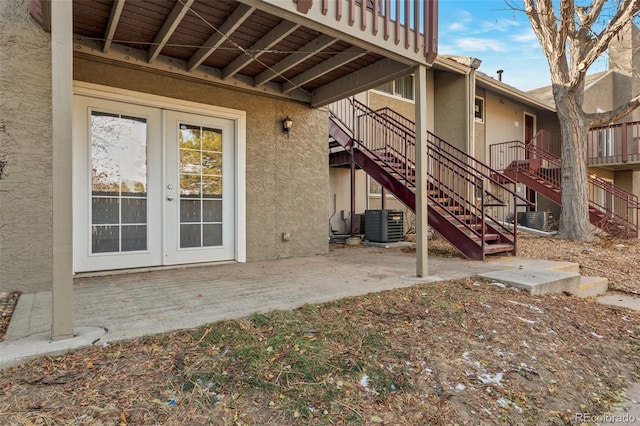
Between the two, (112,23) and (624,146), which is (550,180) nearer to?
(624,146)

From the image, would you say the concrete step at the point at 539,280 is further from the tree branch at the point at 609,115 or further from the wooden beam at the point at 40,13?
the tree branch at the point at 609,115

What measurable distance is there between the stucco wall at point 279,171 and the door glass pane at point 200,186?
1.33 ft

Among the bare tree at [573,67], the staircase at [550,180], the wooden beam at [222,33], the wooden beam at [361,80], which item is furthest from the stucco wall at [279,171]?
the staircase at [550,180]

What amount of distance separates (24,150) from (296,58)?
2.85 meters

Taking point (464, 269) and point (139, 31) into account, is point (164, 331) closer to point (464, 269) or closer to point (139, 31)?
point (139, 31)

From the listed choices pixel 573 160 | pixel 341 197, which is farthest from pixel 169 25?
pixel 573 160

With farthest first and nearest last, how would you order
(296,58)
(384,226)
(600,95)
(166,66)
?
(600,95) < (384,226) < (166,66) < (296,58)

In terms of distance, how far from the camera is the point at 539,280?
3.71m

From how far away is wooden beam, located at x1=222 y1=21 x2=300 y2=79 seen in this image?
340 cm

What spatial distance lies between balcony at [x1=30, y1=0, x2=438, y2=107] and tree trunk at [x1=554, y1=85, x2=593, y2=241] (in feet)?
19.4

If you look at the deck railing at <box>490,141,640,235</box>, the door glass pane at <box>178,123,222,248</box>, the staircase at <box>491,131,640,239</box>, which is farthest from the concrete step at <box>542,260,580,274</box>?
the deck railing at <box>490,141,640,235</box>

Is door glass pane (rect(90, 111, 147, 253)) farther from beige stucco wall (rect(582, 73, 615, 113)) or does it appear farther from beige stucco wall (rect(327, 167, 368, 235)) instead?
beige stucco wall (rect(582, 73, 615, 113))

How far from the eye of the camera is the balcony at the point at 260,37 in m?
3.09

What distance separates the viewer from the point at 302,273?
4113mm
